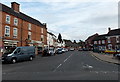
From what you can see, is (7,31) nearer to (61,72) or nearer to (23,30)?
(23,30)

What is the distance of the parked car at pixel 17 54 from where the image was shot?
16547 millimetres

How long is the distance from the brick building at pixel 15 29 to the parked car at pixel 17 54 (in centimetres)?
607

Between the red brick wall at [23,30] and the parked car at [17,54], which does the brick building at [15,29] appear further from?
the parked car at [17,54]

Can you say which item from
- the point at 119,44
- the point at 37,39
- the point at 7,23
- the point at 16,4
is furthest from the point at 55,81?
the point at 119,44

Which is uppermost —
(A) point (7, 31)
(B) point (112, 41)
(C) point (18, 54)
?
(A) point (7, 31)

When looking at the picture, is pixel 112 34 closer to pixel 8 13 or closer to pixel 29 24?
pixel 29 24

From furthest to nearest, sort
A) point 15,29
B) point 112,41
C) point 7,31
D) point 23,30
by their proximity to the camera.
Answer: point 112,41, point 23,30, point 15,29, point 7,31

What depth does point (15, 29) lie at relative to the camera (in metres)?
27.8

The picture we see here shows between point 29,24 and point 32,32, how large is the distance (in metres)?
2.56

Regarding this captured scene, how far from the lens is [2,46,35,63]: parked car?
16.5m

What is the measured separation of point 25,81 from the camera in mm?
7258

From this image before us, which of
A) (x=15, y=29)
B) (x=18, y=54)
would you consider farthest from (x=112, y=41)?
(x=18, y=54)

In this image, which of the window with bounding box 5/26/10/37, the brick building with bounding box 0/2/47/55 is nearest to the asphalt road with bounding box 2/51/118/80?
the brick building with bounding box 0/2/47/55

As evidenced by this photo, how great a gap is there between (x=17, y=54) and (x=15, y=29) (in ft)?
38.2
